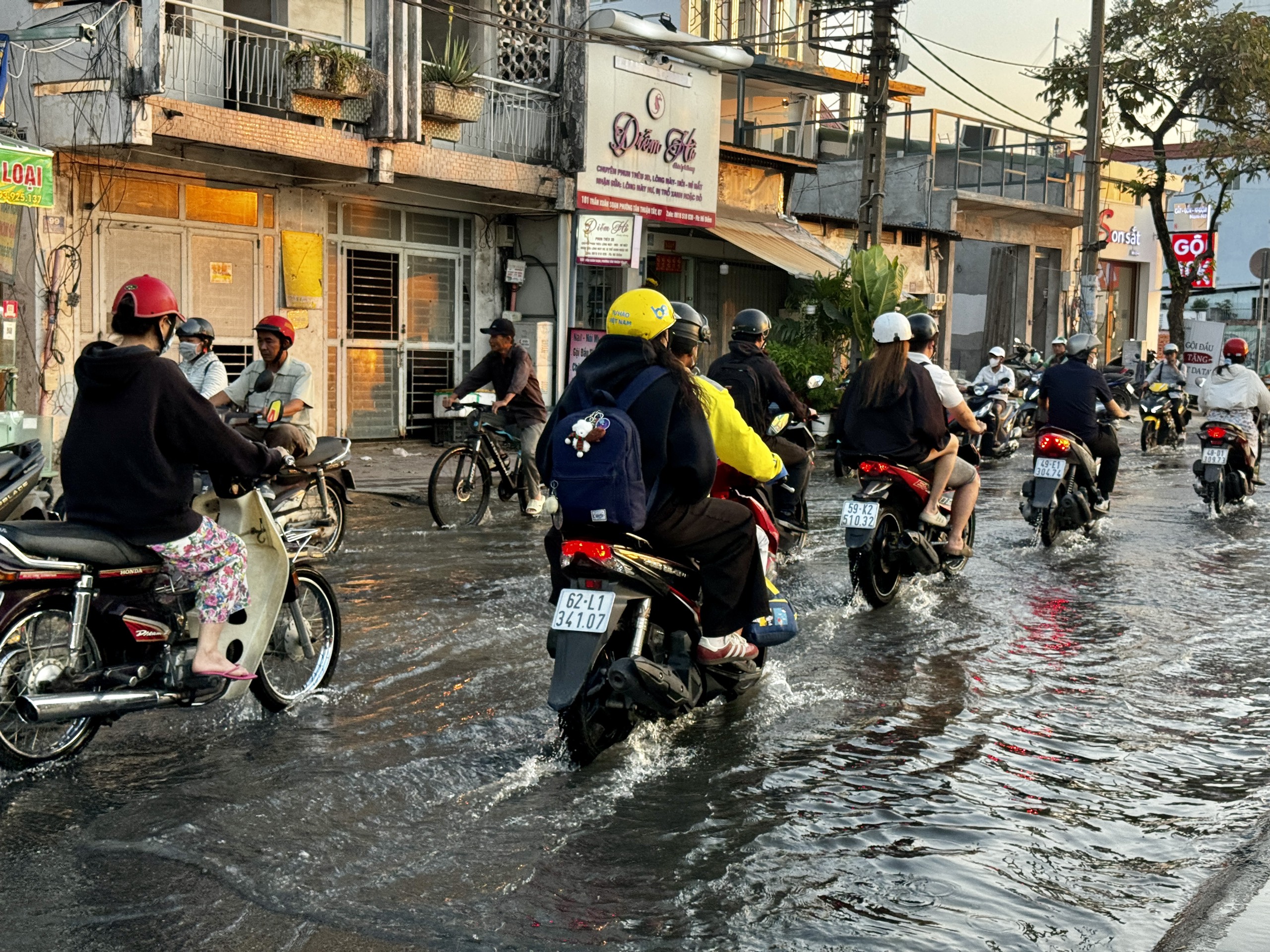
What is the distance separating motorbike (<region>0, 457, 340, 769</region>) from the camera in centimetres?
491

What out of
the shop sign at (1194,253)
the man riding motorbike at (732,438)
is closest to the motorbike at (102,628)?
the man riding motorbike at (732,438)

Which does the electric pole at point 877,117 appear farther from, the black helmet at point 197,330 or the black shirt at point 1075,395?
the black helmet at point 197,330

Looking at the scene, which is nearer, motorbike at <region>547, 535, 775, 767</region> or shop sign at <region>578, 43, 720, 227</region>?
motorbike at <region>547, 535, 775, 767</region>

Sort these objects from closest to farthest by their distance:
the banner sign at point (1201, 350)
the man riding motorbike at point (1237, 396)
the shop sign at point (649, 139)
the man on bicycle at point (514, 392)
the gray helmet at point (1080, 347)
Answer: the gray helmet at point (1080, 347) → the man on bicycle at point (514, 392) → the man riding motorbike at point (1237, 396) → the shop sign at point (649, 139) → the banner sign at point (1201, 350)

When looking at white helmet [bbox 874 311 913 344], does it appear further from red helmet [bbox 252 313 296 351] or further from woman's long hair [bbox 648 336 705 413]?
red helmet [bbox 252 313 296 351]

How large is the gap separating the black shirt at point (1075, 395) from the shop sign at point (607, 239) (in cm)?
961

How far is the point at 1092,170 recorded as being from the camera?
25156 mm

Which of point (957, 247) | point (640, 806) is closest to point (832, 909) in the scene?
point (640, 806)

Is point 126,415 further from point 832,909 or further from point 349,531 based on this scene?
point 349,531

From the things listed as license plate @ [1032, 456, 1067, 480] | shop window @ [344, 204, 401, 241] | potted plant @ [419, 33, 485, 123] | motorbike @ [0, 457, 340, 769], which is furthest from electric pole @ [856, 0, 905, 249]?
motorbike @ [0, 457, 340, 769]

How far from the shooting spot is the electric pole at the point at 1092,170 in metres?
25.0

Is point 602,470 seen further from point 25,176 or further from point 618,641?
point 25,176

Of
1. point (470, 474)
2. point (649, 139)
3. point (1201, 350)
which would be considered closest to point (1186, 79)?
point (1201, 350)

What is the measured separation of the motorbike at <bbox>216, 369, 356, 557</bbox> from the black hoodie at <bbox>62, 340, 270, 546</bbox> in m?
4.30
